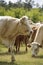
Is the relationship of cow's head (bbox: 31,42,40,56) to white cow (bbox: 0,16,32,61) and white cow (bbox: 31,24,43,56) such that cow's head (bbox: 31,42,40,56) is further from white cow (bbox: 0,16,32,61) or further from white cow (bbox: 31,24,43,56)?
white cow (bbox: 0,16,32,61)

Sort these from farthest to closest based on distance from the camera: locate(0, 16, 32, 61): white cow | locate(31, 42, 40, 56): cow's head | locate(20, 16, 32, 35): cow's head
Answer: locate(31, 42, 40, 56): cow's head, locate(20, 16, 32, 35): cow's head, locate(0, 16, 32, 61): white cow

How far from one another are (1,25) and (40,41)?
120 inches

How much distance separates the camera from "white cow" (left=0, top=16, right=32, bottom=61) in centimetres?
1134

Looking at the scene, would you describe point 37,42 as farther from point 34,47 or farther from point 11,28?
point 11,28

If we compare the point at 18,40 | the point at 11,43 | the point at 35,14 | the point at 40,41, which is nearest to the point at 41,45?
the point at 40,41

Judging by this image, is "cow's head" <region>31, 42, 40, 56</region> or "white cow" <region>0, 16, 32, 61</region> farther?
"cow's head" <region>31, 42, 40, 56</region>

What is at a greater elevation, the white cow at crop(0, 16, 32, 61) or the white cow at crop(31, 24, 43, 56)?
the white cow at crop(0, 16, 32, 61)

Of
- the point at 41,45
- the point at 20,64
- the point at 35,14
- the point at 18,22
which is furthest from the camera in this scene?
the point at 35,14

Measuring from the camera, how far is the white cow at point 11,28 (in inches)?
446

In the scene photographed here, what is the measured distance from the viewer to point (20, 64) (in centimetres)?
1073

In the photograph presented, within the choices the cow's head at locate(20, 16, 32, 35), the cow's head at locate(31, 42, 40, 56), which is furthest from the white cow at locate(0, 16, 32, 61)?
the cow's head at locate(31, 42, 40, 56)

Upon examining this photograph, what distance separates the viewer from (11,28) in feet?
37.5

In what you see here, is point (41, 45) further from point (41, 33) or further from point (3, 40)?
point (3, 40)

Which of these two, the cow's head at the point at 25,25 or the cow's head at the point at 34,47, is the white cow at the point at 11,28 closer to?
the cow's head at the point at 25,25
